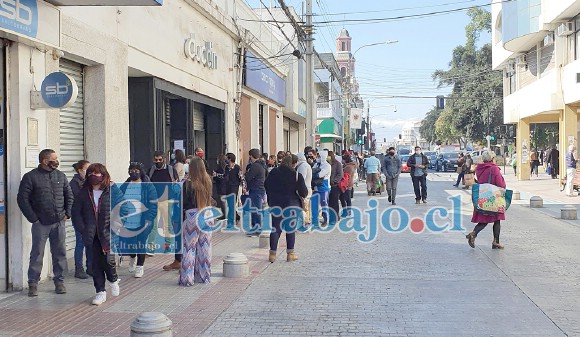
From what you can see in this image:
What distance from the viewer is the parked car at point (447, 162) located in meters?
46.8

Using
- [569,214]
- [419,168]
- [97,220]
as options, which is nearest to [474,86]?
[419,168]

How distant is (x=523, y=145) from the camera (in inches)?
1310

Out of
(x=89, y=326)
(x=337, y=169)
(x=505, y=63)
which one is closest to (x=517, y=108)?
(x=505, y=63)

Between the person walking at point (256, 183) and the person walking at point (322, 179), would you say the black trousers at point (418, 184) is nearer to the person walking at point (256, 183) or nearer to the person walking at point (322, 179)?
the person walking at point (322, 179)

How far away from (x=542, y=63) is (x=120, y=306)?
27865 millimetres

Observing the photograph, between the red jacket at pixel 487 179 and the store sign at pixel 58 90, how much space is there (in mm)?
6675

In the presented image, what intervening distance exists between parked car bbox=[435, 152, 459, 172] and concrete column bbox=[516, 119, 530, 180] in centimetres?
1151

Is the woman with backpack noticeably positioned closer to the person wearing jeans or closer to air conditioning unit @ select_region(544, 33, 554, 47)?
the person wearing jeans

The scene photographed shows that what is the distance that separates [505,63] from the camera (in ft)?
124

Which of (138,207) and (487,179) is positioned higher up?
(487,179)

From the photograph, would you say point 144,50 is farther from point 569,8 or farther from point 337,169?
point 569,8

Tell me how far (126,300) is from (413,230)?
773 centimetres

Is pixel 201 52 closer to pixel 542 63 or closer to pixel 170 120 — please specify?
pixel 170 120

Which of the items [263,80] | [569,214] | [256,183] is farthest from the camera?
[263,80]
